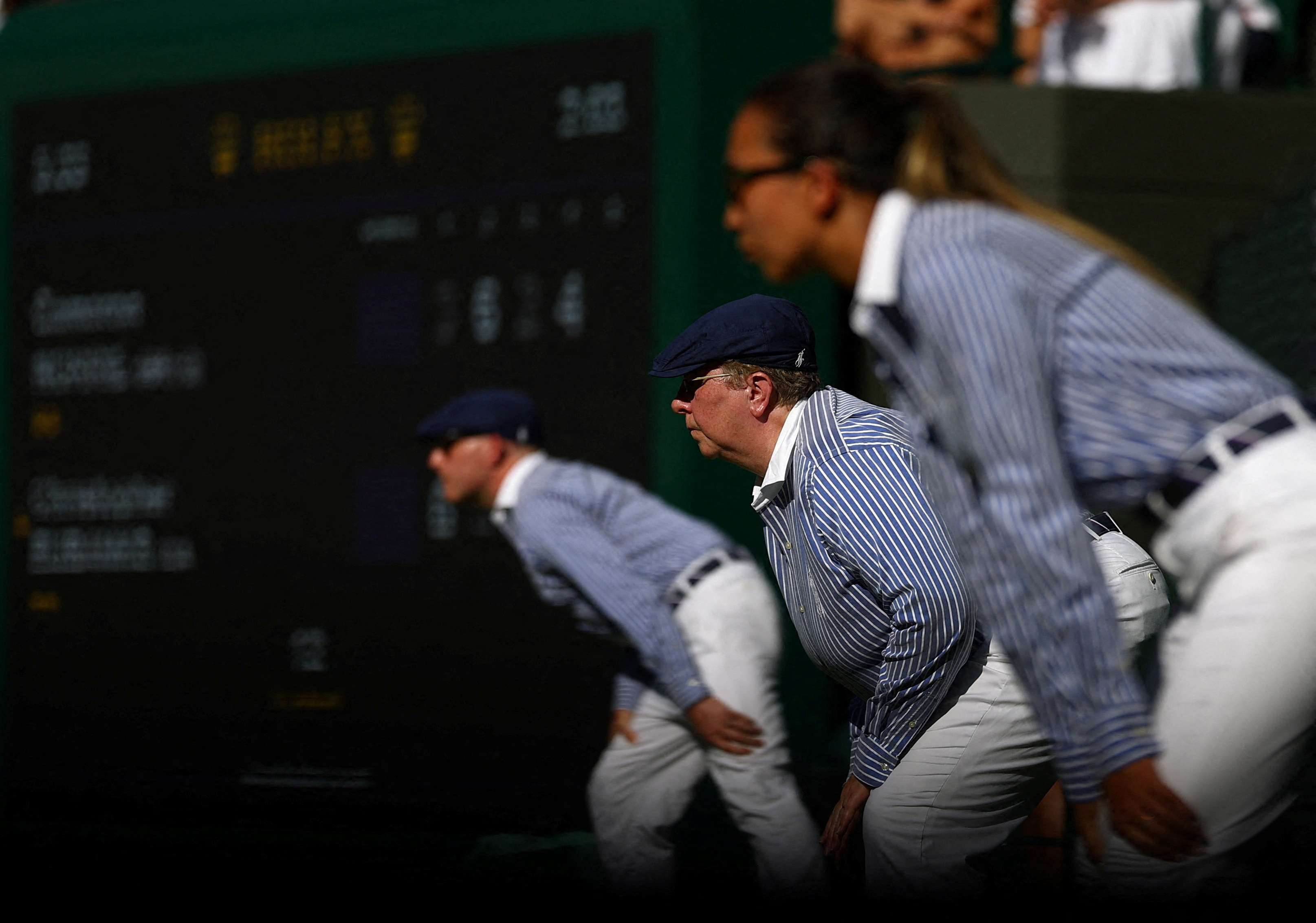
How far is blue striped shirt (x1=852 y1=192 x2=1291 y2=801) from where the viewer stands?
2080 millimetres

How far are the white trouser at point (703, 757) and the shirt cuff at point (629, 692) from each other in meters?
0.02

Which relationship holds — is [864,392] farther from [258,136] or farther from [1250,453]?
[1250,453]

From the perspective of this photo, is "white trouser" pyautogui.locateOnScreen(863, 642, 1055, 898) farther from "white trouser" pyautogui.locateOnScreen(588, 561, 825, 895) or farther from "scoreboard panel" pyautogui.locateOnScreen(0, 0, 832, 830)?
"scoreboard panel" pyautogui.locateOnScreen(0, 0, 832, 830)

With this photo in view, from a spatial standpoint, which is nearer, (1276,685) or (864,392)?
(1276,685)

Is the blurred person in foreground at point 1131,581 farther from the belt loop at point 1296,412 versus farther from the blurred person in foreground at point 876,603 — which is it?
the belt loop at point 1296,412

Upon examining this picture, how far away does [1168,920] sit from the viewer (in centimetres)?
222

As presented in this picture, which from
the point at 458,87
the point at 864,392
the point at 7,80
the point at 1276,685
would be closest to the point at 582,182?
the point at 458,87

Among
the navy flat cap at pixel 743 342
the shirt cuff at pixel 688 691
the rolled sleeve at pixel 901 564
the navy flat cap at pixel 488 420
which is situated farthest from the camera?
the navy flat cap at pixel 488 420

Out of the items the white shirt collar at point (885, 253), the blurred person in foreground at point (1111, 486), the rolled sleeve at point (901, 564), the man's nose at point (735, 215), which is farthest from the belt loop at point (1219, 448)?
the rolled sleeve at point (901, 564)

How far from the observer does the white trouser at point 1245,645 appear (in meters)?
2.09

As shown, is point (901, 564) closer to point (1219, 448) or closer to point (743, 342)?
point (743, 342)

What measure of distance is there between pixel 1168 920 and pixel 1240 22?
20.3 feet

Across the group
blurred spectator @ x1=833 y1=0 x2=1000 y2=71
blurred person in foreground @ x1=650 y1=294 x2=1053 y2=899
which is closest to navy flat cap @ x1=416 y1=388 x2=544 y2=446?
blurred person in foreground @ x1=650 y1=294 x2=1053 y2=899

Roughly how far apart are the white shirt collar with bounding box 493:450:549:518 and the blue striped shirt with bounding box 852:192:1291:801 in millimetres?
3225
